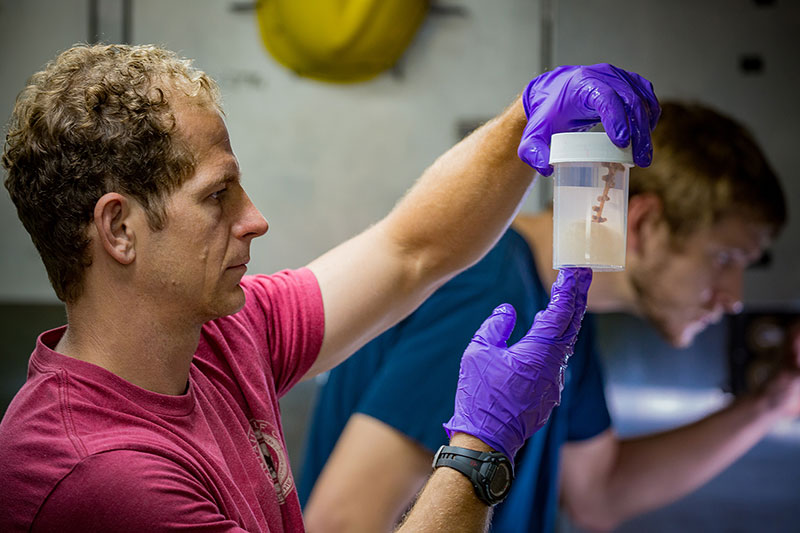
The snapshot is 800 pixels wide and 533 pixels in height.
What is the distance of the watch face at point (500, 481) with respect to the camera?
3.10 ft

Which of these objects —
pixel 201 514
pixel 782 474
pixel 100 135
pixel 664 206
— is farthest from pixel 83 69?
pixel 782 474

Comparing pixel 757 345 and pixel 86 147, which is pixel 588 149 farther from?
pixel 757 345

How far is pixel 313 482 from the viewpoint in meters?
1.92

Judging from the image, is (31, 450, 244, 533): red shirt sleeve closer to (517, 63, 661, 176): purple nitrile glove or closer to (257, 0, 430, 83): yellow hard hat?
(517, 63, 661, 176): purple nitrile glove

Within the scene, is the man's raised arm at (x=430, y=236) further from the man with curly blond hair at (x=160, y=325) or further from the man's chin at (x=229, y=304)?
the man's chin at (x=229, y=304)

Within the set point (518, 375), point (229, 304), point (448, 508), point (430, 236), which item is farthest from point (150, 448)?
point (430, 236)

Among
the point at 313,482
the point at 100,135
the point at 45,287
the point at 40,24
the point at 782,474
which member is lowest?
the point at 782,474

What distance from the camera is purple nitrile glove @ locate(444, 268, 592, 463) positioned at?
3.27 ft

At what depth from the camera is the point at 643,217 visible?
1967 millimetres

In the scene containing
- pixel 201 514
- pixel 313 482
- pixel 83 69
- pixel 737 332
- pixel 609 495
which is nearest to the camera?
pixel 201 514

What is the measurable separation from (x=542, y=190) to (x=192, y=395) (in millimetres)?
1411

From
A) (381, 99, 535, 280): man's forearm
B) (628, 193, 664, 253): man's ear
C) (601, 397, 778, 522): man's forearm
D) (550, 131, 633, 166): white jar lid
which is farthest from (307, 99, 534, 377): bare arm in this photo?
(601, 397, 778, 522): man's forearm

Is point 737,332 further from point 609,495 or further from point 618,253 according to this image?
point 618,253

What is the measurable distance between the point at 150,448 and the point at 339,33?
144 cm
